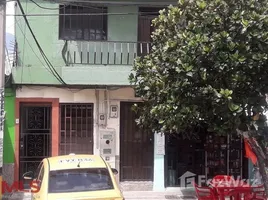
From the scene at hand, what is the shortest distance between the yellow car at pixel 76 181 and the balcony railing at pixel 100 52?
507 cm

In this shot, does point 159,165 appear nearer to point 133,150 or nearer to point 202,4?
point 133,150

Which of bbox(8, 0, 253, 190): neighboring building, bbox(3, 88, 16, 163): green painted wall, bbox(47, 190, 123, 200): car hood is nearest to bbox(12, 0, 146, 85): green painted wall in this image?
bbox(8, 0, 253, 190): neighboring building

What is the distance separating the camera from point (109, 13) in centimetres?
1256

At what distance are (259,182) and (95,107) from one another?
16.1ft

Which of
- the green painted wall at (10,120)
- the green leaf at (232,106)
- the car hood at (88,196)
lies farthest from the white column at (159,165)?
the green leaf at (232,106)

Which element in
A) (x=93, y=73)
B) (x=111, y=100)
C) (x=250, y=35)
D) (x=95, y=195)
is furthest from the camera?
(x=111, y=100)

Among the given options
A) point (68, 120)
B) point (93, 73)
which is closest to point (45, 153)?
point (68, 120)

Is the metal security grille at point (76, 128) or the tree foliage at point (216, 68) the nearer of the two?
the tree foliage at point (216, 68)

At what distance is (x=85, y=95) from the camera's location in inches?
498

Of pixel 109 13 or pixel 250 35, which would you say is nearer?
pixel 250 35

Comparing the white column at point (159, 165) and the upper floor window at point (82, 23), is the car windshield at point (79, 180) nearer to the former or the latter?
the white column at point (159, 165)

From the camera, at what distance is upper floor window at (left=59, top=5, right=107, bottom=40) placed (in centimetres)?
1265

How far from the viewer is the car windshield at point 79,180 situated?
7.22m

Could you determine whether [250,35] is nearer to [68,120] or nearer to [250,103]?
[250,103]
